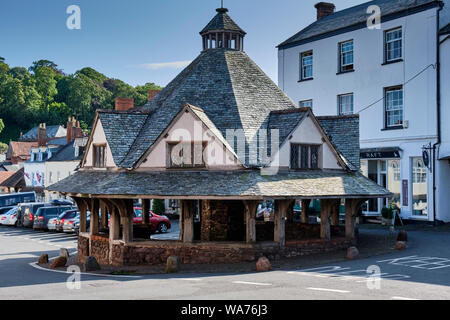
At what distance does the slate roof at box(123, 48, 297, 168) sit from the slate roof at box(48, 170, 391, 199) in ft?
3.65

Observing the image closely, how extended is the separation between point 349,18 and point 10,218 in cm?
3013

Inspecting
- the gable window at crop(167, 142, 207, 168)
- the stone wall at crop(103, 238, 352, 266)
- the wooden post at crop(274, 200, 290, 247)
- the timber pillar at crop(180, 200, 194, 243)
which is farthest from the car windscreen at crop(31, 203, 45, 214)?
the wooden post at crop(274, 200, 290, 247)

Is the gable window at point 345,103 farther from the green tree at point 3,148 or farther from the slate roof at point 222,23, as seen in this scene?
the green tree at point 3,148

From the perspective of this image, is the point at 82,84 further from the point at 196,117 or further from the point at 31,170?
the point at 196,117

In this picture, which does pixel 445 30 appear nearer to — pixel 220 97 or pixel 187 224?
pixel 220 97

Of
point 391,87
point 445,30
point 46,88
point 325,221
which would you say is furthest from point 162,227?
point 46,88

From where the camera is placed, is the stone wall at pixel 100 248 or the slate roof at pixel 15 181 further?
the slate roof at pixel 15 181

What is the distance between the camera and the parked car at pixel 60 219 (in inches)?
1450

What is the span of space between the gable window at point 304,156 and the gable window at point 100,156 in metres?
7.76

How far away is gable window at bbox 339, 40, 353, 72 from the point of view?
117 feet

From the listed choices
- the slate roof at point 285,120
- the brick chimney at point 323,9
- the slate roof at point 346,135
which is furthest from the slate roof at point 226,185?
the brick chimney at point 323,9

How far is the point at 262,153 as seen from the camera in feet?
69.7

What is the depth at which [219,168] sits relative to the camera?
20.3 meters

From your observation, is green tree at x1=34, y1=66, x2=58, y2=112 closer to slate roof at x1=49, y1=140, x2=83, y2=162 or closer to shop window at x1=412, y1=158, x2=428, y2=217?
slate roof at x1=49, y1=140, x2=83, y2=162
